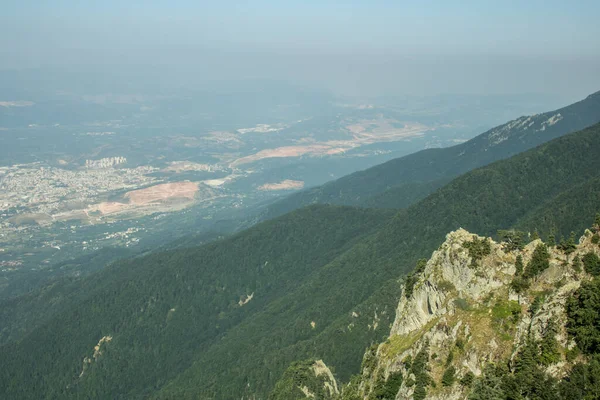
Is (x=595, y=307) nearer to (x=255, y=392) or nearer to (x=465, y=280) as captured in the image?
(x=465, y=280)

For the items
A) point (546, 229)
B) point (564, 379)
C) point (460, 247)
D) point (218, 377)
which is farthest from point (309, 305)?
point (564, 379)

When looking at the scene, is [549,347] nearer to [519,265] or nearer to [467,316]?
[467,316]

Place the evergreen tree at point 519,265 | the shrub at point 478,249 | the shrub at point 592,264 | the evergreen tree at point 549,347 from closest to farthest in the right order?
1. the evergreen tree at point 549,347
2. the shrub at point 592,264
3. the evergreen tree at point 519,265
4. the shrub at point 478,249

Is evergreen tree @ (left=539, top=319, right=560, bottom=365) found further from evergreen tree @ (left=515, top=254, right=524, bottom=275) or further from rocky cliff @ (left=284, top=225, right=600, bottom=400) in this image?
evergreen tree @ (left=515, top=254, right=524, bottom=275)

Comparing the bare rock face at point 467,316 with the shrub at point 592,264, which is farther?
the shrub at point 592,264

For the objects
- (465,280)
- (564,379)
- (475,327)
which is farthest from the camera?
(465,280)

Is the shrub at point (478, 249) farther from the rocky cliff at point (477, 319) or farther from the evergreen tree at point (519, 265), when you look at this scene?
the evergreen tree at point (519, 265)

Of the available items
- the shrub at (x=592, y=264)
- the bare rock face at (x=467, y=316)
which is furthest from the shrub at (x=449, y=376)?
the shrub at (x=592, y=264)

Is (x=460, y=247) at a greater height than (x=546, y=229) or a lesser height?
greater

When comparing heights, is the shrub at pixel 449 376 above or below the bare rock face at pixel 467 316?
below
